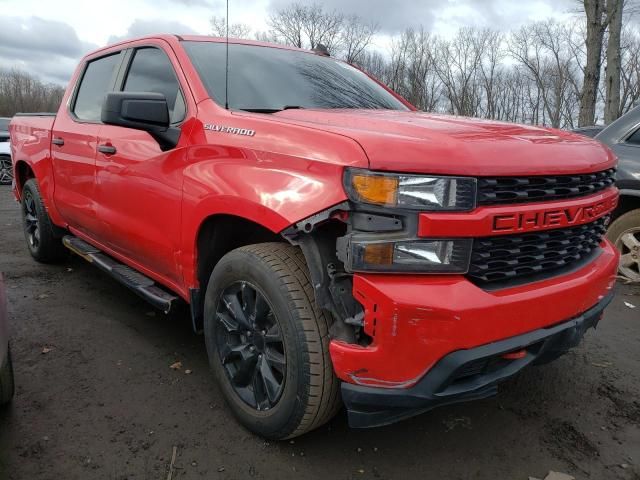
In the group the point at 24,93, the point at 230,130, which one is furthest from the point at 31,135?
the point at 24,93

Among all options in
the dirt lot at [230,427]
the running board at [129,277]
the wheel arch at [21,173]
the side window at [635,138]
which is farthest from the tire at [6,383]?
the side window at [635,138]

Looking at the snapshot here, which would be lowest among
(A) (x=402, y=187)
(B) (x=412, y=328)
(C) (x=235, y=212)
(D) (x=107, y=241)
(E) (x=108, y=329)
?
(E) (x=108, y=329)

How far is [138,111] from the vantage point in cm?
258

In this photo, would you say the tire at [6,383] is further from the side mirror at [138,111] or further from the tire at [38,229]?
the tire at [38,229]

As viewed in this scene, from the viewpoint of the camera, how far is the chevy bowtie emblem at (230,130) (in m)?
2.28

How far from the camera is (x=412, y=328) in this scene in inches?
69.9

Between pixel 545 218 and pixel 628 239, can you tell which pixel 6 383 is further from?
pixel 628 239

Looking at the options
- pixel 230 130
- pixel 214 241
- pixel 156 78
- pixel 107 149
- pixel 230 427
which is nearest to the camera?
pixel 230 130

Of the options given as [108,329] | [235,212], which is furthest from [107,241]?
[235,212]

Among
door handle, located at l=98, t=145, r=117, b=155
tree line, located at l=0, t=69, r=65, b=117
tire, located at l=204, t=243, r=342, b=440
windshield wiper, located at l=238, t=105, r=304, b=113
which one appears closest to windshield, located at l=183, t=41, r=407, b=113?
windshield wiper, located at l=238, t=105, r=304, b=113

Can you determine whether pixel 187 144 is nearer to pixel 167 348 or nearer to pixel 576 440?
pixel 167 348

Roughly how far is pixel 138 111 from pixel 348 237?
1.39 metres

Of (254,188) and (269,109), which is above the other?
(269,109)

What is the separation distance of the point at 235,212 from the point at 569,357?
2.39m
